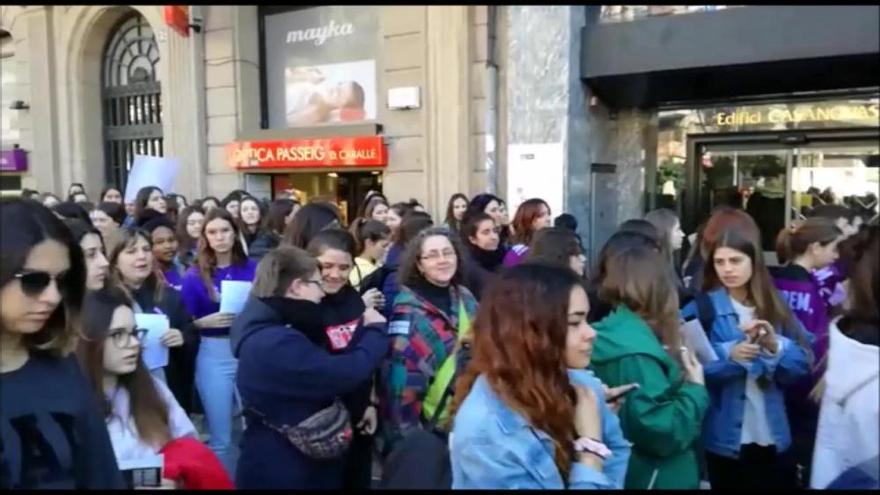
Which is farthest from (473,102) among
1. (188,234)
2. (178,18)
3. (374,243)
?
(178,18)

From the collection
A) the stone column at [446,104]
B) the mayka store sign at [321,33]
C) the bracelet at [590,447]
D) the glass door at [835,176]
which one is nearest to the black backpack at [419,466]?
the bracelet at [590,447]

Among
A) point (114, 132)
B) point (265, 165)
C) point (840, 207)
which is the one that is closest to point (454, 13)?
point (265, 165)

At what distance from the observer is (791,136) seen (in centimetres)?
797

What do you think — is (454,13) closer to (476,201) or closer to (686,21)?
(686,21)

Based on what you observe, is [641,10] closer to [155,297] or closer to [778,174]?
[778,174]

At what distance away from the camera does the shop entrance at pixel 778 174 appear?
25.2ft

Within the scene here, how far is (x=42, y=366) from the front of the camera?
1.81 meters

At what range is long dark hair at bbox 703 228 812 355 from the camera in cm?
323

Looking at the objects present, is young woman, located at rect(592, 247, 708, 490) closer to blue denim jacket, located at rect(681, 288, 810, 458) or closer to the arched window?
blue denim jacket, located at rect(681, 288, 810, 458)

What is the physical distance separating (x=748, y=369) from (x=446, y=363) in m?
1.26

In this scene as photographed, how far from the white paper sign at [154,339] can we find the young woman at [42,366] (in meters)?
1.76

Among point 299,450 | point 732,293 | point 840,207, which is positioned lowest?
point 299,450

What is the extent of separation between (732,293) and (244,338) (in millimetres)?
2163

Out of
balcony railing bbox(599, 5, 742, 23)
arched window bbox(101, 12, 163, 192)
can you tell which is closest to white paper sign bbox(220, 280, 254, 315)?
balcony railing bbox(599, 5, 742, 23)
